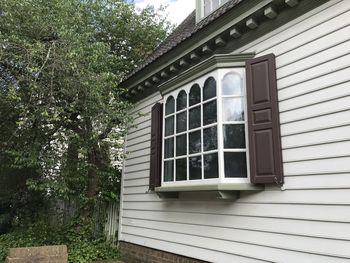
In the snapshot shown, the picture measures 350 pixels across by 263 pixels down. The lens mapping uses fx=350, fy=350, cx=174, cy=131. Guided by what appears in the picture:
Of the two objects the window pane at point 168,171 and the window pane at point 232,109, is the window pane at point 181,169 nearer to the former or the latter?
the window pane at point 168,171

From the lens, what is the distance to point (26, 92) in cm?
702

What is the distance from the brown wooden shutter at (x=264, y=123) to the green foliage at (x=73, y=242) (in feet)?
17.6

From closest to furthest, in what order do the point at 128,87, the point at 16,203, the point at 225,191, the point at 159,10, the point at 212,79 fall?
the point at 225,191 → the point at 212,79 → the point at 128,87 → the point at 16,203 → the point at 159,10

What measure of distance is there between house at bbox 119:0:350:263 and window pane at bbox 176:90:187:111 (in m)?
0.02

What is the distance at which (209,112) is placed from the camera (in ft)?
18.8

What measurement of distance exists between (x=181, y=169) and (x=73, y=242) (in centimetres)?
425

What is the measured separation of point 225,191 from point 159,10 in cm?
985

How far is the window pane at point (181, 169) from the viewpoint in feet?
20.2

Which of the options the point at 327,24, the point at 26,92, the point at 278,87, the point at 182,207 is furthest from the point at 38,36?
the point at 327,24

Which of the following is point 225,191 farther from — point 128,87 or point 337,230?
point 128,87

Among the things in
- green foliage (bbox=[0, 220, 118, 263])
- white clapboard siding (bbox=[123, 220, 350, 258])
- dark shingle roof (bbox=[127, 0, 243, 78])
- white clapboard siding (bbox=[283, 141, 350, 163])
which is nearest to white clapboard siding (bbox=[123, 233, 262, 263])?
white clapboard siding (bbox=[123, 220, 350, 258])

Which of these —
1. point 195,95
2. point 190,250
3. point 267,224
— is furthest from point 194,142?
point 190,250

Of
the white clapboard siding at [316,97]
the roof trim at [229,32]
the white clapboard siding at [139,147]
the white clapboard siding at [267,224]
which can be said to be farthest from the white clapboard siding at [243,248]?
the roof trim at [229,32]

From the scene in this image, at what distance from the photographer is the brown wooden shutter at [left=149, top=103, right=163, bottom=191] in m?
7.32
